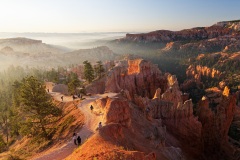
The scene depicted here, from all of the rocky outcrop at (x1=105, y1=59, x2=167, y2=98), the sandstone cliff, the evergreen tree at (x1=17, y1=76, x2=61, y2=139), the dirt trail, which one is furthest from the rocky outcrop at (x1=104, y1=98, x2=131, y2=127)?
the rocky outcrop at (x1=105, y1=59, x2=167, y2=98)

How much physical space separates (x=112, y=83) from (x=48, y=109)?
40.0 metres

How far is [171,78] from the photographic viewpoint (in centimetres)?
7412

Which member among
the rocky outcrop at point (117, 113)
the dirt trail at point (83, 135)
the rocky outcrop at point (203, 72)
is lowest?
the rocky outcrop at point (203, 72)

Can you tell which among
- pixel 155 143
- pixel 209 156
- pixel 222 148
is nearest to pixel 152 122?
pixel 155 143

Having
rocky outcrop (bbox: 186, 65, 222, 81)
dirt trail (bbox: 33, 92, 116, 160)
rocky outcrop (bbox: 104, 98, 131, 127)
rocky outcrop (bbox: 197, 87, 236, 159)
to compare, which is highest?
rocky outcrop (bbox: 104, 98, 131, 127)

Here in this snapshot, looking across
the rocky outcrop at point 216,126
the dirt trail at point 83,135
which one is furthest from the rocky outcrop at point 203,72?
the dirt trail at point 83,135

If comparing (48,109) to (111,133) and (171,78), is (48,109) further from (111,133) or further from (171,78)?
(171,78)

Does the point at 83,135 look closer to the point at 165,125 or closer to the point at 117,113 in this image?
the point at 117,113

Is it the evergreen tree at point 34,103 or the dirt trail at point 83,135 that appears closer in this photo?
the dirt trail at point 83,135

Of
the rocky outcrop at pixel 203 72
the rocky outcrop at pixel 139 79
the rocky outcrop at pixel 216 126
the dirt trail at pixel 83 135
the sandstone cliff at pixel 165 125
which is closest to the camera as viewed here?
the dirt trail at pixel 83 135

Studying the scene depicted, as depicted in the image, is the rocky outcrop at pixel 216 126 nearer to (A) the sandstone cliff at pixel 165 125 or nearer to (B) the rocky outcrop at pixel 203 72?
(A) the sandstone cliff at pixel 165 125

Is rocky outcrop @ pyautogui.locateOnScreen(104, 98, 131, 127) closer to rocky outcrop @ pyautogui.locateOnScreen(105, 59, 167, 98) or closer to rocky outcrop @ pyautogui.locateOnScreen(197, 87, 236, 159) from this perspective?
rocky outcrop @ pyautogui.locateOnScreen(197, 87, 236, 159)

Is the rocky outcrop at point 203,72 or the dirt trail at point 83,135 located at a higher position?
the dirt trail at point 83,135

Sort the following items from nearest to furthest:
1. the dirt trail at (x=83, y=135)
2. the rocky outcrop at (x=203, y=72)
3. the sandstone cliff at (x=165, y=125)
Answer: the dirt trail at (x=83, y=135) → the sandstone cliff at (x=165, y=125) → the rocky outcrop at (x=203, y=72)
